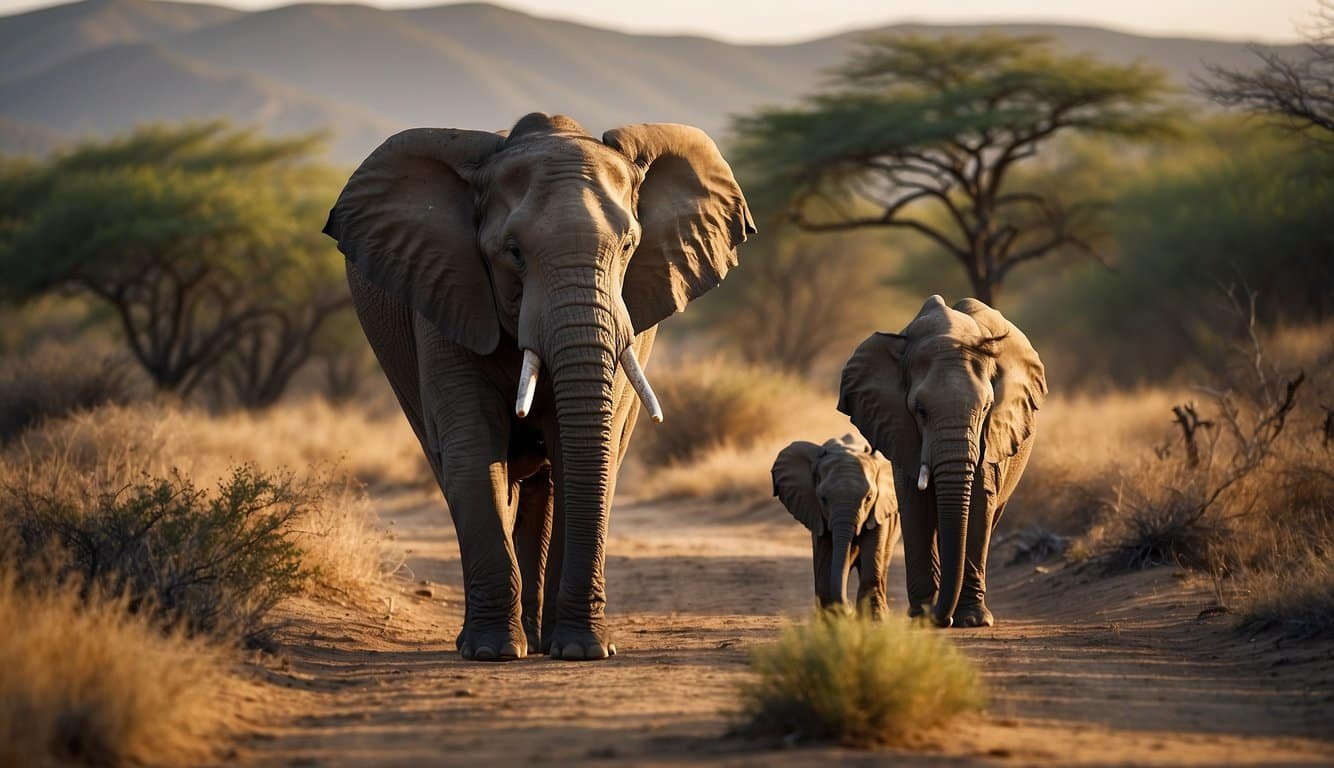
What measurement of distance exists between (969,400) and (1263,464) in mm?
4384

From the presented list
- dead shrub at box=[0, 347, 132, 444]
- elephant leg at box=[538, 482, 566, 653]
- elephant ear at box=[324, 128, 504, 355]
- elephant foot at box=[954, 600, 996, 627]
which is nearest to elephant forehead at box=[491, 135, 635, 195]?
elephant ear at box=[324, 128, 504, 355]

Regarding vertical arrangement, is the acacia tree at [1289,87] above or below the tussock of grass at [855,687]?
above

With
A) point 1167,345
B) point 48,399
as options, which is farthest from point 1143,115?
point 48,399

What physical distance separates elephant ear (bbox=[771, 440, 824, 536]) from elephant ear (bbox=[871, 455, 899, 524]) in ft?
1.25

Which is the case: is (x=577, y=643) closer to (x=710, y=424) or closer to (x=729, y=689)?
(x=729, y=689)

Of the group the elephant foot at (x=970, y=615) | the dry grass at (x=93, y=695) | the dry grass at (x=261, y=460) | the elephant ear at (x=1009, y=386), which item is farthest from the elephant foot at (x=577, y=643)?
the elephant ear at (x=1009, y=386)

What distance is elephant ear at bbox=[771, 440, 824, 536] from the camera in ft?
33.9

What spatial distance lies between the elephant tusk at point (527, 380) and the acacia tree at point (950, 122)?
1973cm

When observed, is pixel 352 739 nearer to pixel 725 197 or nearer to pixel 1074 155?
pixel 725 197

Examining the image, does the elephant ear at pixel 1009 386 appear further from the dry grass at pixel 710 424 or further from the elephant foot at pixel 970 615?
the dry grass at pixel 710 424

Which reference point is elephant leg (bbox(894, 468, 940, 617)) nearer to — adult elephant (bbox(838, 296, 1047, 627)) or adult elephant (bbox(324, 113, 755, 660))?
adult elephant (bbox(838, 296, 1047, 627))

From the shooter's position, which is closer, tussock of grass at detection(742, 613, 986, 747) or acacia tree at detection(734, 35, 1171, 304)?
tussock of grass at detection(742, 613, 986, 747)

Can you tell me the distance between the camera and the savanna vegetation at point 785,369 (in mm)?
6484

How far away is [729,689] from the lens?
749 centimetres
